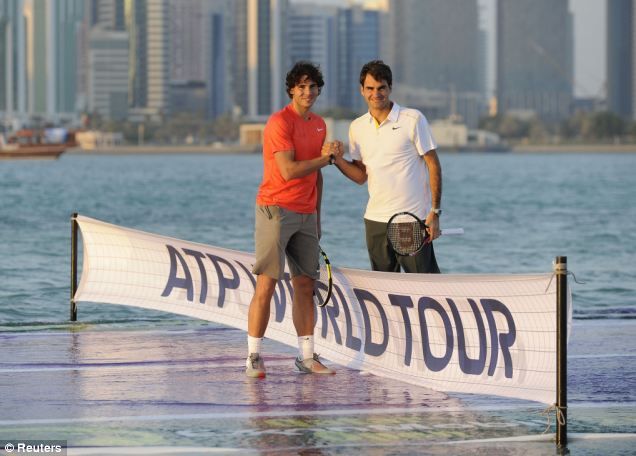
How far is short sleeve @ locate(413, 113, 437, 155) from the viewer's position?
8914 millimetres

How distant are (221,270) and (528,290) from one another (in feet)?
10.9

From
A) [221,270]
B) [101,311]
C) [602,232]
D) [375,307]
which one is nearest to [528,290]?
[375,307]

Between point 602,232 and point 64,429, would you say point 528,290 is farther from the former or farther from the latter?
point 602,232

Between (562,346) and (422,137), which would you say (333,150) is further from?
(562,346)

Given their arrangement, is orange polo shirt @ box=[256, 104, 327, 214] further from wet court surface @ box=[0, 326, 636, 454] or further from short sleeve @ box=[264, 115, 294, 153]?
wet court surface @ box=[0, 326, 636, 454]

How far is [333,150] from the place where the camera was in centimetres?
859

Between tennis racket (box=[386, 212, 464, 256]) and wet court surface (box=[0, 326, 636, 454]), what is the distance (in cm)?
82

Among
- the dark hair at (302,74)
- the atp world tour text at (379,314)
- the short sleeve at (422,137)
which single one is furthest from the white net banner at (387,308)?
the dark hair at (302,74)

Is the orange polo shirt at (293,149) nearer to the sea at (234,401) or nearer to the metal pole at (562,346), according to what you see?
the sea at (234,401)

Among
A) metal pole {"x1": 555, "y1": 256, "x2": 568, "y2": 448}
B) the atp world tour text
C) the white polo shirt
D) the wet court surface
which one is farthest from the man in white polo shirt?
metal pole {"x1": 555, "y1": 256, "x2": 568, "y2": 448}

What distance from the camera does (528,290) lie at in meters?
7.45

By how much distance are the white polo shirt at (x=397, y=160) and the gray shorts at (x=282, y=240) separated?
0.44 metres

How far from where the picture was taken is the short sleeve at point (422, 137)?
29.2 feet

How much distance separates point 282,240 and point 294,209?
0.20 metres
